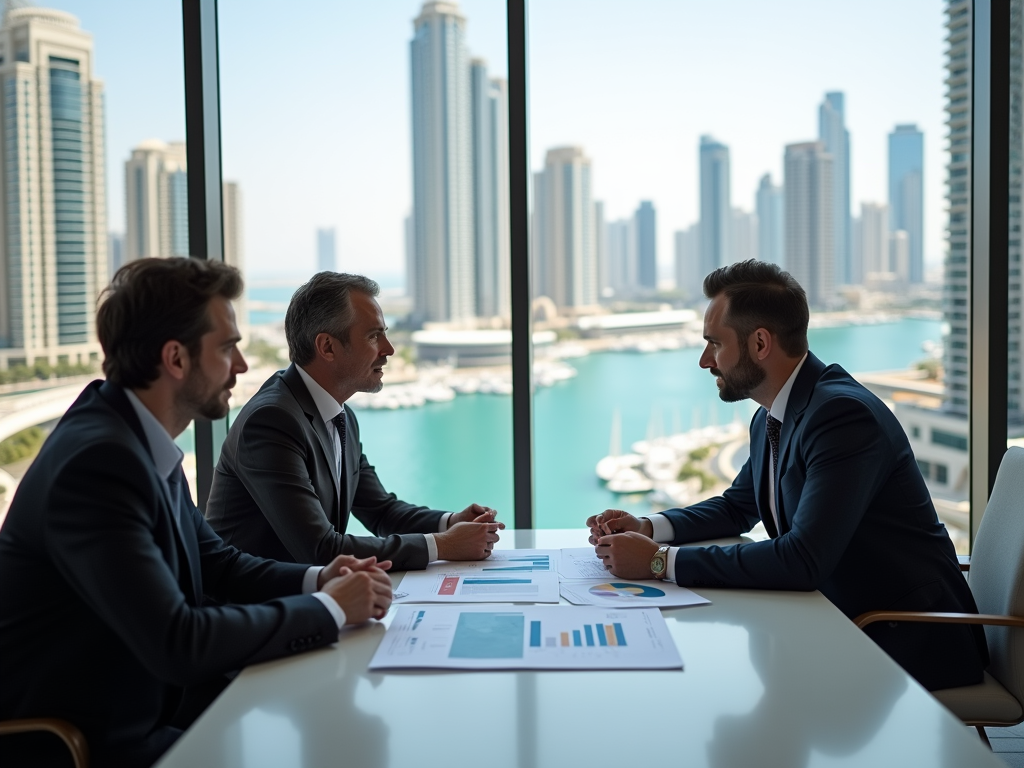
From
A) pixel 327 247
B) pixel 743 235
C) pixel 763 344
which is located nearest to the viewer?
pixel 763 344

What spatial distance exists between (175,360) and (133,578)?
42 cm

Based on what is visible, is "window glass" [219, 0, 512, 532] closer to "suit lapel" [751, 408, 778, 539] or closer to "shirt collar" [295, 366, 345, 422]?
"shirt collar" [295, 366, 345, 422]

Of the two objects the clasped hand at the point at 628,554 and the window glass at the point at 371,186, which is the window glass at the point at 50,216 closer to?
the clasped hand at the point at 628,554

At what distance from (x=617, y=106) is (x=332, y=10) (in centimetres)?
484

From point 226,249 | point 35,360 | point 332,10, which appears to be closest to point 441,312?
point 332,10

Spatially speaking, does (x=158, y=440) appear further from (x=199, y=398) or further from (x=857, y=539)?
(x=857, y=539)

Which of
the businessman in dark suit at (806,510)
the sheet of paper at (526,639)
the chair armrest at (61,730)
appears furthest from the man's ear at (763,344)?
the chair armrest at (61,730)

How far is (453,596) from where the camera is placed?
1.75m

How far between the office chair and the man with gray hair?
103cm

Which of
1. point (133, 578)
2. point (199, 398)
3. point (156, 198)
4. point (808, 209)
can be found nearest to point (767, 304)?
point (199, 398)

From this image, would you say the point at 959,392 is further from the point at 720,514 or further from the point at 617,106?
Result: the point at 617,106

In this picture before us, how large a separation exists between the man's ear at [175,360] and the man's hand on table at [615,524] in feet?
3.60

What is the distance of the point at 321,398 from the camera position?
2.35 meters

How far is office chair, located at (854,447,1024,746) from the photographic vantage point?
1.84 m
